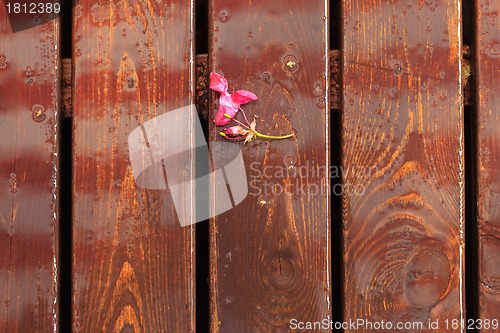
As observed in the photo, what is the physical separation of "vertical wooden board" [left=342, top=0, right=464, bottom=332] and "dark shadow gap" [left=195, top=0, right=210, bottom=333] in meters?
0.47

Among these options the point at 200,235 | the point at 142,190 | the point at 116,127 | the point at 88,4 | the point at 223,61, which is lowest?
the point at 200,235

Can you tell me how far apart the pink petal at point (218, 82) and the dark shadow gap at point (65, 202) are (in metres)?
0.52

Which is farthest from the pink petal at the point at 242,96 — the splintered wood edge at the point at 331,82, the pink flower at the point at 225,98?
the splintered wood edge at the point at 331,82

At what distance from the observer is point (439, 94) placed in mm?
1177

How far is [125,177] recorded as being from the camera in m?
1.18

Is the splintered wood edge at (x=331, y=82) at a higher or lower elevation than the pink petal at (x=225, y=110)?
higher

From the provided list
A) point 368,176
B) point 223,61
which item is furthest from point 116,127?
point 368,176

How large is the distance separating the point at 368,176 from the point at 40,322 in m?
1.13

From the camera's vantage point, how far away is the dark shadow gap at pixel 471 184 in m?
1.19

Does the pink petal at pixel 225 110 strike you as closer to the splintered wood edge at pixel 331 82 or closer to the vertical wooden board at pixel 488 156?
the splintered wood edge at pixel 331 82

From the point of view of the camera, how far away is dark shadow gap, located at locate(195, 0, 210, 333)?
1286 mm

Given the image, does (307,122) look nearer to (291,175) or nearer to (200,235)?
(291,175)

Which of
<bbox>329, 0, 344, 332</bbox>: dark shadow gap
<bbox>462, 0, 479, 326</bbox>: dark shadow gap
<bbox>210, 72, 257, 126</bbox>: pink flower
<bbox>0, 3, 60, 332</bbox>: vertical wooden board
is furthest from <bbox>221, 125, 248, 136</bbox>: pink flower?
<bbox>462, 0, 479, 326</bbox>: dark shadow gap

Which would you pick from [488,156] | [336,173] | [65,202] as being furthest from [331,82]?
[65,202]
